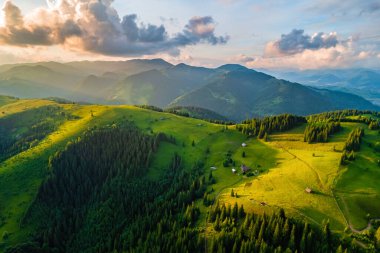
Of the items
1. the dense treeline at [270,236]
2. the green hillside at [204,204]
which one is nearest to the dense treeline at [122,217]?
the green hillside at [204,204]

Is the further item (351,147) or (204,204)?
(351,147)

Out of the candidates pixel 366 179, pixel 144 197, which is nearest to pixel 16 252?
pixel 144 197

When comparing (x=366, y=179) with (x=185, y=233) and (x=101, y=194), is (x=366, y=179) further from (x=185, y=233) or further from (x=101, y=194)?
(x=101, y=194)

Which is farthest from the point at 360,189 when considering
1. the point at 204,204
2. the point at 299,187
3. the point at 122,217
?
the point at 122,217

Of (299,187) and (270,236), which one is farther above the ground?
(299,187)

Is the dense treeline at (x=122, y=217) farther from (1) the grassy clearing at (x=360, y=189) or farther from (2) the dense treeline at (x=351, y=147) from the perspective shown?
(2) the dense treeline at (x=351, y=147)

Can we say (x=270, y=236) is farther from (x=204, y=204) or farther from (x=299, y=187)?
(x=299, y=187)

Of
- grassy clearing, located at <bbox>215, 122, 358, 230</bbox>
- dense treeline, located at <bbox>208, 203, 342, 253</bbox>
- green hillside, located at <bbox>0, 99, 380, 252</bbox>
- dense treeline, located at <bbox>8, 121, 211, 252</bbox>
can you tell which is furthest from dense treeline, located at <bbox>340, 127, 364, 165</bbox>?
dense treeline, located at <bbox>8, 121, 211, 252</bbox>

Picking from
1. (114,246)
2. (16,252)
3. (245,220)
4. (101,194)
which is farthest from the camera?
(101,194)
